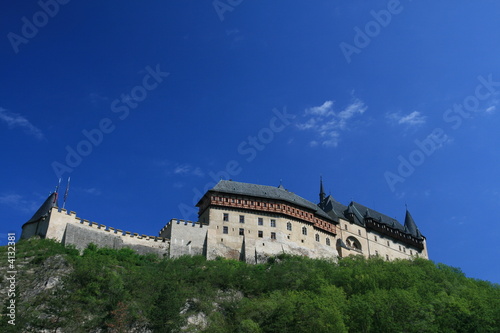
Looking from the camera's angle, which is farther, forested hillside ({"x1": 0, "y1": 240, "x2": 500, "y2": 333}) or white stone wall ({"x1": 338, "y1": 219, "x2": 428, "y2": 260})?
white stone wall ({"x1": 338, "y1": 219, "x2": 428, "y2": 260})

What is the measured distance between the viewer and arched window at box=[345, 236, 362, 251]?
251 feet

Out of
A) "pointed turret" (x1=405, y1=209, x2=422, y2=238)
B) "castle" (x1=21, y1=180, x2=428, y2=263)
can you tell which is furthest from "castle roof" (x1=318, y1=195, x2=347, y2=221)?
"pointed turret" (x1=405, y1=209, x2=422, y2=238)

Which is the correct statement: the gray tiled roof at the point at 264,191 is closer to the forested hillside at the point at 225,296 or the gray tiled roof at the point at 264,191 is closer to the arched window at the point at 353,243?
the arched window at the point at 353,243

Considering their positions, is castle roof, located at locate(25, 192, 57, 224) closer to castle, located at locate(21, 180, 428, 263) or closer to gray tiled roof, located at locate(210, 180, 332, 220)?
castle, located at locate(21, 180, 428, 263)

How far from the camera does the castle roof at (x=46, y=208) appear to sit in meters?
54.7

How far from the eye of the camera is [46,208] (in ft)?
183

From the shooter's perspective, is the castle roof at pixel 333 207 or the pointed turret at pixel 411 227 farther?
the pointed turret at pixel 411 227

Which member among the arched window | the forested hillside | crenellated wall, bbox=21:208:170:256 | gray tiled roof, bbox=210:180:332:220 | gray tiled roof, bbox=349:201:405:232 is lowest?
the forested hillside

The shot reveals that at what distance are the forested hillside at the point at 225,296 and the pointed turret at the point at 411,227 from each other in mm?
34875

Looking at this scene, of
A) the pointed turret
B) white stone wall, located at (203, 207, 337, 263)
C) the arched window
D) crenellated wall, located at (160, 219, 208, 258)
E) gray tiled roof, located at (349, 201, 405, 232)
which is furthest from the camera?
the pointed turret

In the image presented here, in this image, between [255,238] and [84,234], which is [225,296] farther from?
[255,238]

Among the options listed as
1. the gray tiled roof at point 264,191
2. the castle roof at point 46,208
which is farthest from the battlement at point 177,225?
the castle roof at point 46,208

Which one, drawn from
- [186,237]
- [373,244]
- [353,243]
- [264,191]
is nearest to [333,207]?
[353,243]

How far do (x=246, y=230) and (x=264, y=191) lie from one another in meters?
7.73
